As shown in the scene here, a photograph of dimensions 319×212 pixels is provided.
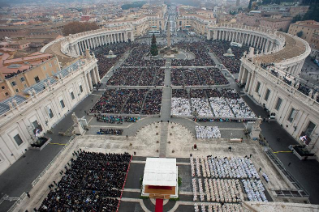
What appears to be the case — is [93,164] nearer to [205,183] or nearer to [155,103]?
[205,183]

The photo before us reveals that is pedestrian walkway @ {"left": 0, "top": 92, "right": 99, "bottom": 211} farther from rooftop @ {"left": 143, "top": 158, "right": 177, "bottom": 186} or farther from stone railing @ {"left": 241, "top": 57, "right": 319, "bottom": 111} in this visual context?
stone railing @ {"left": 241, "top": 57, "right": 319, "bottom": 111}

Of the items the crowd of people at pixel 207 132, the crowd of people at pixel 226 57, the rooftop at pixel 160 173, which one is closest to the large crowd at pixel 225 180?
the rooftop at pixel 160 173

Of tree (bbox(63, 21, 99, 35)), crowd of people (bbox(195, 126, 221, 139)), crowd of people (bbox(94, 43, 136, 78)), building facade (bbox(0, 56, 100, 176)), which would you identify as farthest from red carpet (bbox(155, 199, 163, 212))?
tree (bbox(63, 21, 99, 35))

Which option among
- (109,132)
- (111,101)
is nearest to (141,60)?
(111,101)

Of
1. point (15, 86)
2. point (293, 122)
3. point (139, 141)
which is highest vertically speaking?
point (15, 86)

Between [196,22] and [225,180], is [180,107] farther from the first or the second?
[196,22]

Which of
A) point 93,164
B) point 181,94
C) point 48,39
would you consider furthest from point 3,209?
point 48,39

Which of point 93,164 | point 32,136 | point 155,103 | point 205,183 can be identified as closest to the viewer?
point 205,183
